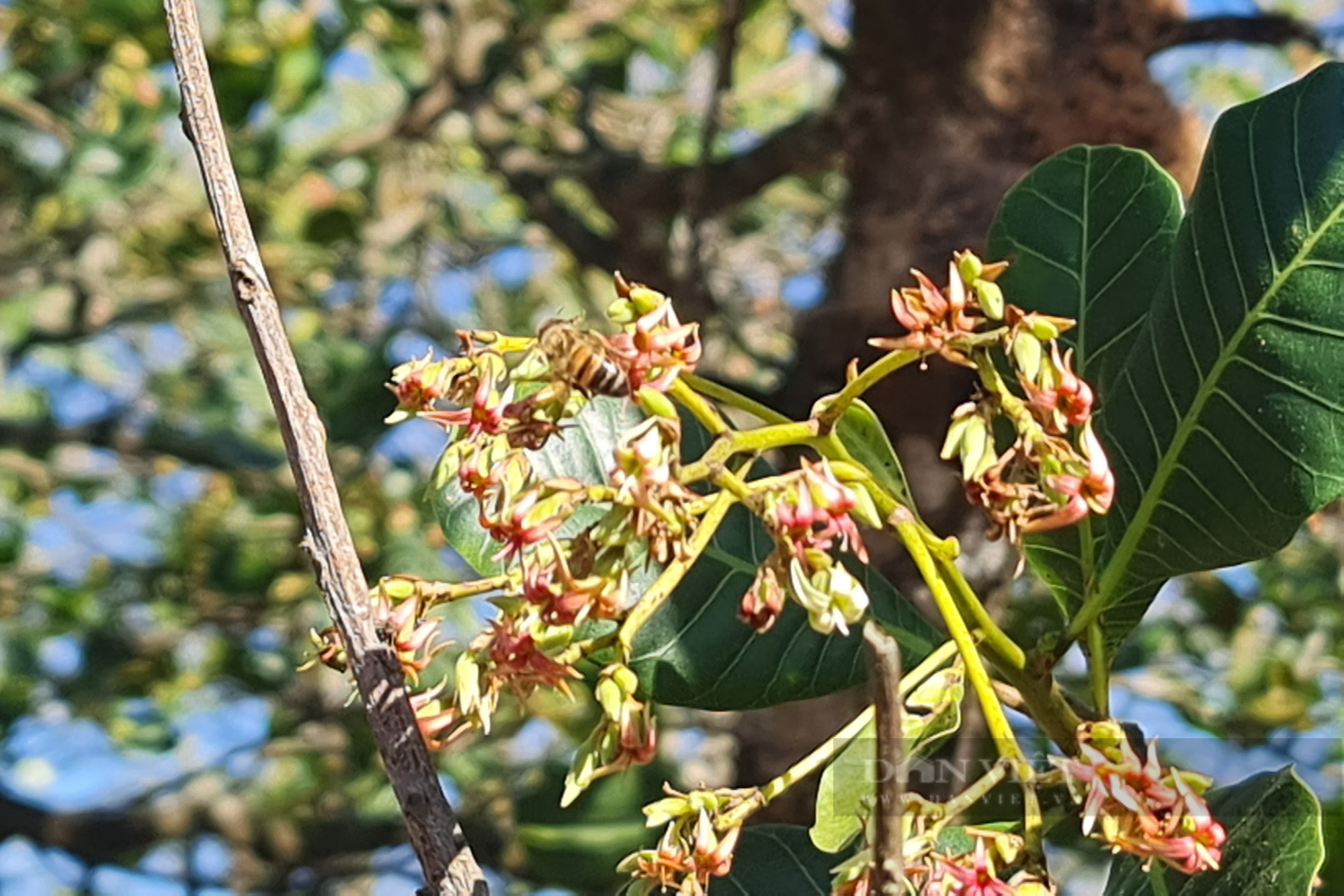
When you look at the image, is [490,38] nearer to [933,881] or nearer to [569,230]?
[569,230]

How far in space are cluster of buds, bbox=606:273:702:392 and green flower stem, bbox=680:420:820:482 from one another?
0.10ft

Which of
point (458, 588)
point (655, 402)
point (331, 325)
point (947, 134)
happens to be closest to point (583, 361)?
point (655, 402)

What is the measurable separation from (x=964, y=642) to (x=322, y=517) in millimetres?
264

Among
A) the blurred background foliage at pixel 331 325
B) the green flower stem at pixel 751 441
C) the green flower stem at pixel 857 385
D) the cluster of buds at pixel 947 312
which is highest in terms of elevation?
the cluster of buds at pixel 947 312

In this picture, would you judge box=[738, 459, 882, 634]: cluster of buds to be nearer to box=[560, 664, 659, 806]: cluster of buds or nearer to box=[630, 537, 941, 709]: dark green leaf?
box=[560, 664, 659, 806]: cluster of buds

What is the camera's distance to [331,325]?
2.37 meters

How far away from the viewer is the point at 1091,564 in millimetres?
806

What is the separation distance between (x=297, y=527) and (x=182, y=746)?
55 cm

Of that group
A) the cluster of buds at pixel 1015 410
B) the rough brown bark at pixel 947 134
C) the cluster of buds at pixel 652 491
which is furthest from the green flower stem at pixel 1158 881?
the rough brown bark at pixel 947 134

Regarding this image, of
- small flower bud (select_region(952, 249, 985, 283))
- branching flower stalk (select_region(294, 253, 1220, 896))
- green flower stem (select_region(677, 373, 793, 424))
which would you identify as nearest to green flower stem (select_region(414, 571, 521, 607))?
branching flower stalk (select_region(294, 253, 1220, 896))

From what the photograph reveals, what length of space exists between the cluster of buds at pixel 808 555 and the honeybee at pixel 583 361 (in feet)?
0.22

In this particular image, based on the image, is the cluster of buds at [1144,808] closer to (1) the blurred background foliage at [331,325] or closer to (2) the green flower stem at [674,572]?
(2) the green flower stem at [674,572]

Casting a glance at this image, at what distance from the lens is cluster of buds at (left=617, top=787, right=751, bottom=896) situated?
55 centimetres

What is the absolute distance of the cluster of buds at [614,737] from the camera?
1.77ft
